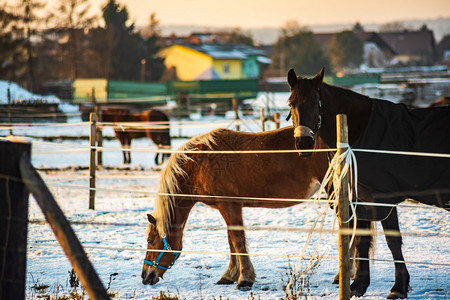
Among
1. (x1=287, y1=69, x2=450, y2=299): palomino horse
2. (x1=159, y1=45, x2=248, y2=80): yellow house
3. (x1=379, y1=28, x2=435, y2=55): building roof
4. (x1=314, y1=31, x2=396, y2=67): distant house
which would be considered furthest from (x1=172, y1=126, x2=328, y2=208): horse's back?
(x1=379, y1=28, x2=435, y2=55): building roof

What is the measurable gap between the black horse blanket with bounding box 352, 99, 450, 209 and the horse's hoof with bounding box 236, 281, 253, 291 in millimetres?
1478

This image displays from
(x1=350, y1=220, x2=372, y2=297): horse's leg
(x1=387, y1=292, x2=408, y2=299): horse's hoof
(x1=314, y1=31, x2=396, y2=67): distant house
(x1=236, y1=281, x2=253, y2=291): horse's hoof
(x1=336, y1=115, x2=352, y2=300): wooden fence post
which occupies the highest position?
(x1=314, y1=31, x2=396, y2=67): distant house

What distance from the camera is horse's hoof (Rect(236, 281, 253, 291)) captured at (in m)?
4.68

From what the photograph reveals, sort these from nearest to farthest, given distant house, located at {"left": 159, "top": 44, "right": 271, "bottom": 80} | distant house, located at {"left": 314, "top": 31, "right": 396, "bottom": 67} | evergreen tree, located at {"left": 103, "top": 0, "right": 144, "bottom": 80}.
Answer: evergreen tree, located at {"left": 103, "top": 0, "right": 144, "bottom": 80} → distant house, located at {"left": 159, "top": 44, "right": 271, "bottom": 80} → distant house, located at {"left": 314, "top": 31, "right": 396, "bottom": 67}

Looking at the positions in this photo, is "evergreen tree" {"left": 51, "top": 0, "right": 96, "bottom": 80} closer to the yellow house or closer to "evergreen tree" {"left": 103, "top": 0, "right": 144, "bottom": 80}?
"evergreen tree" {"left": 103, "top": 0, "right": 144, "bottom": 80}

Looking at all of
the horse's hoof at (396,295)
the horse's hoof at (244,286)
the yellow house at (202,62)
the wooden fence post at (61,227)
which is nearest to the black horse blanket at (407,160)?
the horse's hoof at (396,295)

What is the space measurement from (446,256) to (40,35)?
38.0 metres

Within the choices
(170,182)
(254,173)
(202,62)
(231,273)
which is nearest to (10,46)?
(202,62)

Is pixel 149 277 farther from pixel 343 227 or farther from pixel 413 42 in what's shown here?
pixel 413 42

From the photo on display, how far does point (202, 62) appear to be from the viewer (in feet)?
168

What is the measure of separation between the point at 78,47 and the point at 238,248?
140ft

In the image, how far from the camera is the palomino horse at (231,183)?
4.80 meters

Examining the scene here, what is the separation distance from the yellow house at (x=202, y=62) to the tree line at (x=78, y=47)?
374 centimetres

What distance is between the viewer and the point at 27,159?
2.75 meters
